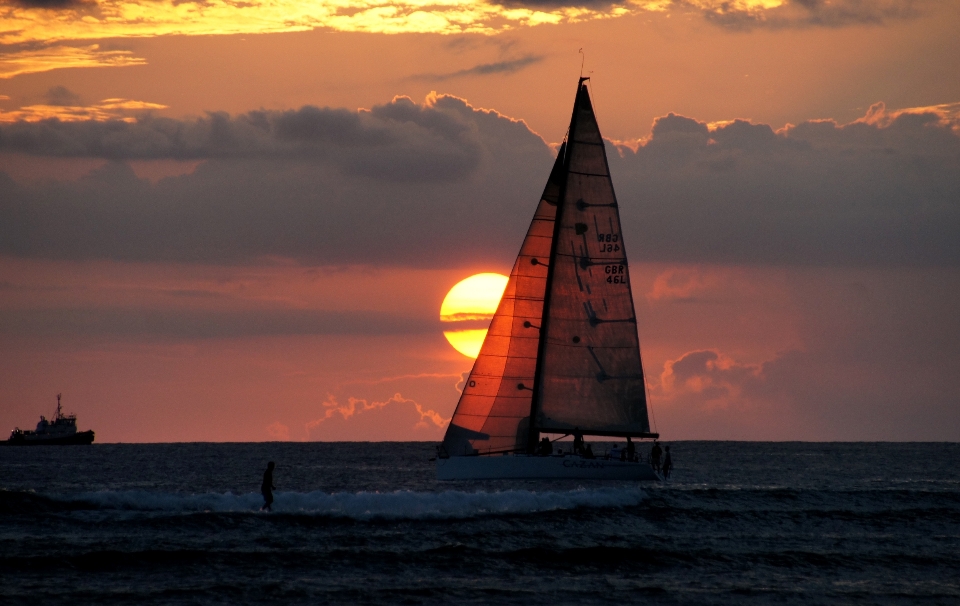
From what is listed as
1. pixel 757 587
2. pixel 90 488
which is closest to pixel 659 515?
pixel 757 587

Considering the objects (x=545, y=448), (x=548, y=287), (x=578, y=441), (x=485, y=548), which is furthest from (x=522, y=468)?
(x=485, y=548)

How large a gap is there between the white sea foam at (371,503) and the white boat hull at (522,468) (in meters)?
2.89

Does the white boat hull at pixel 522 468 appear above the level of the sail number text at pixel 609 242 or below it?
below

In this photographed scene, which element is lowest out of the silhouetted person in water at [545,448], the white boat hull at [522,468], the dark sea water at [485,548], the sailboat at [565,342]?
the dark sea water at [485,548]

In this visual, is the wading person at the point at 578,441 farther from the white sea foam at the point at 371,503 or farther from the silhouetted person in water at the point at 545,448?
the white sea foam at the point at 371,503

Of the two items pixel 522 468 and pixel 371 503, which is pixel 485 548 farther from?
pixel 522 468

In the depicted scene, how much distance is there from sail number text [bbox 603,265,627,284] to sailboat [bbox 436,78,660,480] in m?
0.06

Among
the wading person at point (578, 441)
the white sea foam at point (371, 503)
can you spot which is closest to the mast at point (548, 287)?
the wading person at point (578, 441)

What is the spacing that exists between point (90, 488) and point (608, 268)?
132 ft

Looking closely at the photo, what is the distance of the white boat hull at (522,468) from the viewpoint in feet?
185

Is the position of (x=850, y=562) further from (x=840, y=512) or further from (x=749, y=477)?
(x=749, y=477)

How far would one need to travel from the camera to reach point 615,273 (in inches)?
2312

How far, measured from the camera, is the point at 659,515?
50938 mm

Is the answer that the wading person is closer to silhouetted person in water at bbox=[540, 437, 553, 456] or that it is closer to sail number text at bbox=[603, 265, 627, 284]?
silhouetted person in water at bbox=[540, 437, 553, 456]
